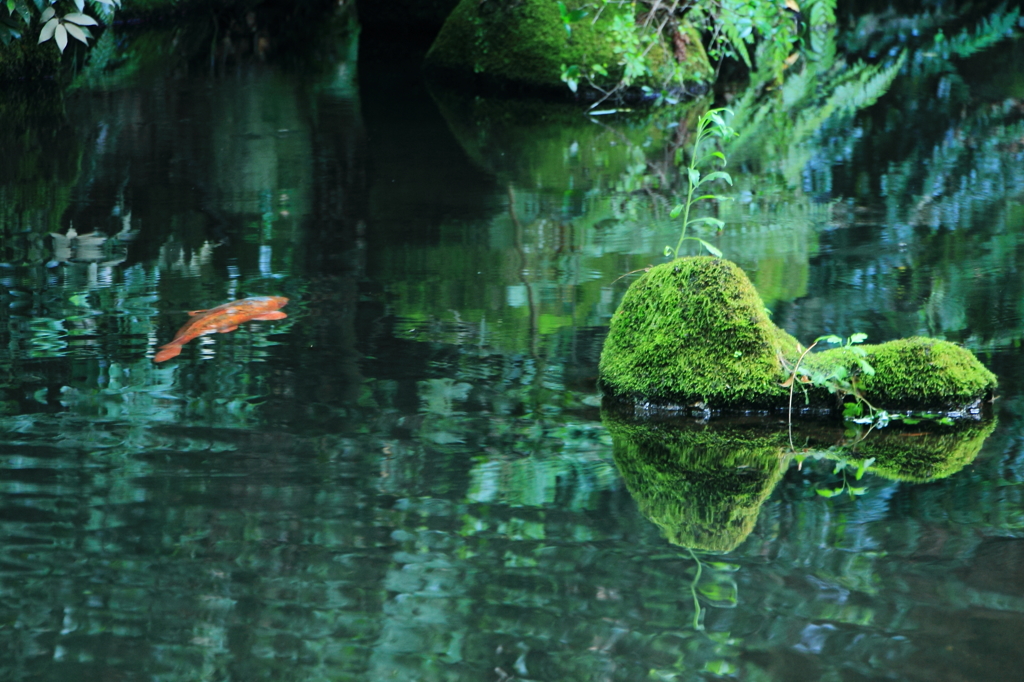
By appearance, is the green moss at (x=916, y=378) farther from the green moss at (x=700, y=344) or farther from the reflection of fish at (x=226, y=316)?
the reflection of fish at (x=226, y=316)

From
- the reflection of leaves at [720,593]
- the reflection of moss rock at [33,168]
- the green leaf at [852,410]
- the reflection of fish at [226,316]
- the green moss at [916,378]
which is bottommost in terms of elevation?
the reflection of leaves at [720,593]

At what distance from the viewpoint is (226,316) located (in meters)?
4.99

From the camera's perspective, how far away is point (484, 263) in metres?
6.01

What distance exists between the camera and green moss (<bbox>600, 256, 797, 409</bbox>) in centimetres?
405

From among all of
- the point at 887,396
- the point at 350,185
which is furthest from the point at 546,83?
the point at 887,396

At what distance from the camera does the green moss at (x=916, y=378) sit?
13.0 ft

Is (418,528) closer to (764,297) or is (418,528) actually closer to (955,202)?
(764,297)

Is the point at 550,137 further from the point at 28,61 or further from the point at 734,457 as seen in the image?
the point at 734,457

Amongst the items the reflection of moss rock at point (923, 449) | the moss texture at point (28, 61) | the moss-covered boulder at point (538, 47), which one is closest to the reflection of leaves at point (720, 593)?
the reflection of moss rock at point (923, 449)

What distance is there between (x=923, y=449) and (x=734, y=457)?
0.67 m

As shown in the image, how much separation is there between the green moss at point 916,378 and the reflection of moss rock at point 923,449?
112 mm

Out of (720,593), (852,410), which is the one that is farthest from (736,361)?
(720,593)

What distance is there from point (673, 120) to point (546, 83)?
183 centimetres

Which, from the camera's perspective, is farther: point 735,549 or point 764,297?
point 764,297
